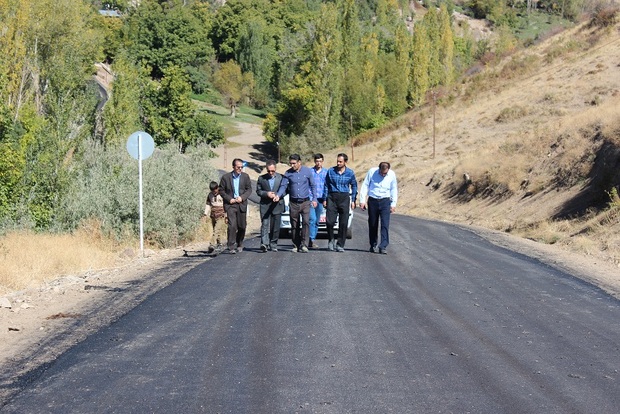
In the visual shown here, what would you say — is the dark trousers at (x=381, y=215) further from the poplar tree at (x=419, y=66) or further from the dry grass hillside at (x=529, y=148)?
the poplar tree at (x=419, y=66)

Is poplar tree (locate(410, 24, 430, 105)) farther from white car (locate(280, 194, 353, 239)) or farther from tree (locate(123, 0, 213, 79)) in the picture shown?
white car (locate(280, 194, 353, 239))

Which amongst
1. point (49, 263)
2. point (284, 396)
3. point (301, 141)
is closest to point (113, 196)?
point (49, 263)

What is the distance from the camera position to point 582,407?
6.82 metres

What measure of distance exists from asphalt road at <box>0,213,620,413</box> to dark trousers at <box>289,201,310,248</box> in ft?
11.5

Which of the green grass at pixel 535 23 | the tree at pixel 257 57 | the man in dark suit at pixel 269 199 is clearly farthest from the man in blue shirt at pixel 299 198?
the green grass at pixel 535 23

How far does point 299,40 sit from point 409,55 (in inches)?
743

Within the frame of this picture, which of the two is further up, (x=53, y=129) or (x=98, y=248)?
(x=53, y=129)

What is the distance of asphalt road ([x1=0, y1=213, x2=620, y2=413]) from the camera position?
6.90 metres

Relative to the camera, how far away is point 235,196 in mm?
17375

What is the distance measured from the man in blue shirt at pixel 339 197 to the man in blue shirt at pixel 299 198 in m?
0.44

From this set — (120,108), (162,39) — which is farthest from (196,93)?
(120,108)

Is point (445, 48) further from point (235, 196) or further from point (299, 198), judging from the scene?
point (235, 196)

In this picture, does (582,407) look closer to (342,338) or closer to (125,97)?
(342,338)

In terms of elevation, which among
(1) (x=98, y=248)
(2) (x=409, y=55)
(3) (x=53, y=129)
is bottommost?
(1) (x=98, y=248)
